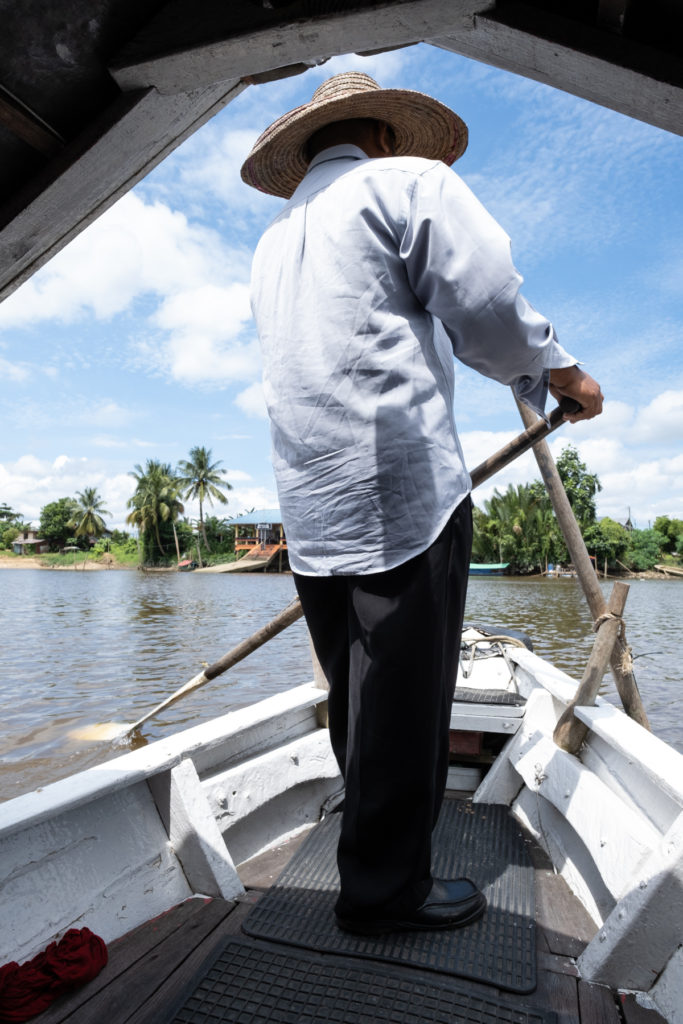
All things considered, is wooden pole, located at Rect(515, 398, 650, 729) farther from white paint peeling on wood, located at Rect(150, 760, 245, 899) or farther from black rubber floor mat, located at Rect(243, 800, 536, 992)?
white paint peeling on wood, located at Rect(150, 760, 245, 899)

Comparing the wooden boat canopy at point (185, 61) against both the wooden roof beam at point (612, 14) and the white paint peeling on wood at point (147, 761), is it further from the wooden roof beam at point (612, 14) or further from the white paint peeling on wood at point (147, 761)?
the white paint peeling on wood at point (147, 761)

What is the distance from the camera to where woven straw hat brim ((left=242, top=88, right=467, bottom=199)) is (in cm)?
144

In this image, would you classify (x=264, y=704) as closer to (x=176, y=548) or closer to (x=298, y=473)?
(x=298, y=473)

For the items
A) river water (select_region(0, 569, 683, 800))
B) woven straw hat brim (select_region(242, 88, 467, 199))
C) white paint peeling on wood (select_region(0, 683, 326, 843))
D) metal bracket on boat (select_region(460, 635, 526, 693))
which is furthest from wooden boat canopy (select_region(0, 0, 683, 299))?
river water (select_region(0, 569, 683, 800))

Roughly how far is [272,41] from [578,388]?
84 centimetres

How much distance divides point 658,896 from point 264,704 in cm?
138

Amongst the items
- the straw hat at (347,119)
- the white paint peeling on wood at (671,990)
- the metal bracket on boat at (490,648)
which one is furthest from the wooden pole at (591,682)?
the straw hat at (347,119)

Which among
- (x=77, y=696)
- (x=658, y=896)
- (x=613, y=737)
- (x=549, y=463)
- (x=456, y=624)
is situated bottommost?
(x=77, y=696)

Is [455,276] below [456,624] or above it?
above

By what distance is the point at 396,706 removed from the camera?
128 centimetres

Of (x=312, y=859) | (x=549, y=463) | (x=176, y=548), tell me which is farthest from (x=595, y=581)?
(x=176, y=548)

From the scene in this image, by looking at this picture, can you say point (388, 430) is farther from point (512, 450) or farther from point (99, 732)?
point (99, 732)

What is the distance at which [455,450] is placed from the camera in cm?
130

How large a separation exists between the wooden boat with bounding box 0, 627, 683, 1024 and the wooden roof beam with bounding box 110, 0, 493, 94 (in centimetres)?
134
